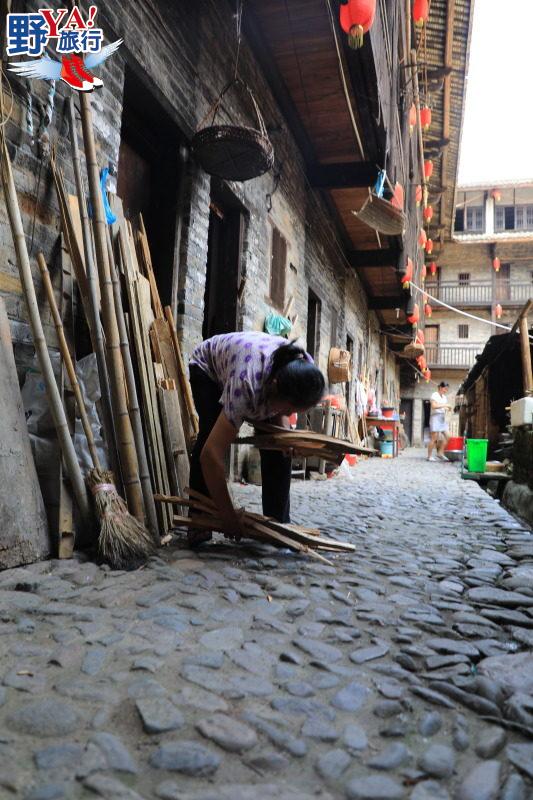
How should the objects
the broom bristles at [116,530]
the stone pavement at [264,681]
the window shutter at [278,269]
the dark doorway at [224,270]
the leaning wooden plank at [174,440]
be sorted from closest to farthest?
the stone pavement at [264,681]
the broom bristles at [116,530]
the leaning wooden plank at [174,440]
the dark doorway at [224,270]
the window shutter at [278,269]

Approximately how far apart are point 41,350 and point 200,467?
101 centimetres

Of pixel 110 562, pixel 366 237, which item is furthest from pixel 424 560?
pixel 366 237

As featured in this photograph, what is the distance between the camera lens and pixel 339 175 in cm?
817

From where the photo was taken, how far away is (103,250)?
273 cm

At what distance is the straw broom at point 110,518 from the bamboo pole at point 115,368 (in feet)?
0.41

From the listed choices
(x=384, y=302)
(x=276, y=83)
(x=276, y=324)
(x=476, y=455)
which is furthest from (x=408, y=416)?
(x=276, y=83)

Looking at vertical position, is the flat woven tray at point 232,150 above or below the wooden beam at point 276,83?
below

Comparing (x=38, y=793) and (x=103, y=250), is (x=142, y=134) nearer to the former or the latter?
(x=103, y=250)

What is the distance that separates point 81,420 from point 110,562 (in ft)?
2.41

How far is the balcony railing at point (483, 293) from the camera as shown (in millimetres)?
27172

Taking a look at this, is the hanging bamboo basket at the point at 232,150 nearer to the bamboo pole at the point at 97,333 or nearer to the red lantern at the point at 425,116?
the bamboo pole at the point at 97,333

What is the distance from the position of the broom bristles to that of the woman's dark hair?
905 millimetres

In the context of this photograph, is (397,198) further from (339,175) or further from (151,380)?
(151,380)

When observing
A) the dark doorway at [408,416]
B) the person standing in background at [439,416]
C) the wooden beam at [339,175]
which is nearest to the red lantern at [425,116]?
the wooden beam at [339,175]
